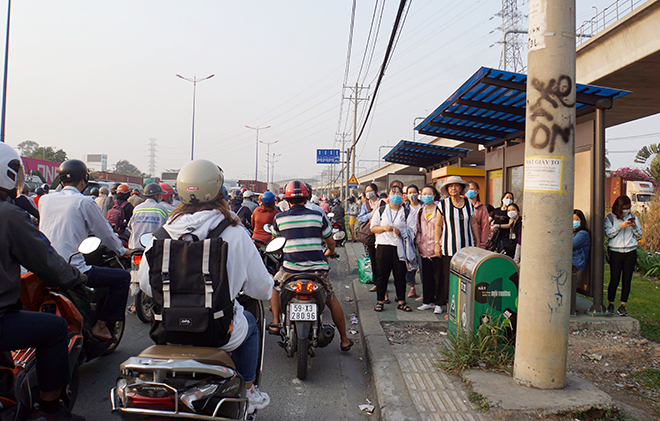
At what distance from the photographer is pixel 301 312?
4.34 metres

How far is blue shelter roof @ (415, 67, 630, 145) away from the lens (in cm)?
614

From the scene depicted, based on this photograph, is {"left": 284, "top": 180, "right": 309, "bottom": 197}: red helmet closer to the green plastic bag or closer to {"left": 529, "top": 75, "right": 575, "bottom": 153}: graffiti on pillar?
{"left": 529, "top": 75, "right": 575, "bottom": 153}: graffiti on pillar

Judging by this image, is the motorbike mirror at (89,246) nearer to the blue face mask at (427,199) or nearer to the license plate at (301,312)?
the license plate at (301,312)

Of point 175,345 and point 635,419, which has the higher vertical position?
point 175,345

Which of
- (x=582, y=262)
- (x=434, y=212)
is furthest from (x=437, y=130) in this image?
(x=582, y=262)

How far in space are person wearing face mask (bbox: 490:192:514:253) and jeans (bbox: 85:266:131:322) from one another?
25.2 ft

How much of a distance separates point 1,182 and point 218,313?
58.1 inches

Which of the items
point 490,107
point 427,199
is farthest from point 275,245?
point 490,107

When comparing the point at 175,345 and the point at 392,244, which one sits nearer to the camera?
the point at 175,345

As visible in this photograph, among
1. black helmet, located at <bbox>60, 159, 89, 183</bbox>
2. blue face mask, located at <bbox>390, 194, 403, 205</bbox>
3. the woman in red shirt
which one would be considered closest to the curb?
blue face mask, located at <bbox>390, 194, 403, 205</bbox>

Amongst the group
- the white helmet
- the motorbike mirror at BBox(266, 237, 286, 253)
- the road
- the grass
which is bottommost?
the road

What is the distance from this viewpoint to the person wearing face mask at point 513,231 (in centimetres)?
938

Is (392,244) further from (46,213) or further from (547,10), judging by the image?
(46,213)

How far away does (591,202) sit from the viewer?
621 centimetres
